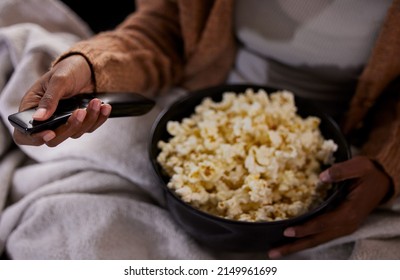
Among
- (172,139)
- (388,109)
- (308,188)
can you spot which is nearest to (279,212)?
(308,188)

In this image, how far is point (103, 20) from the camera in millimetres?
957

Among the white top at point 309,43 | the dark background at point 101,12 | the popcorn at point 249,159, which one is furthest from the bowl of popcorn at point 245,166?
the dark background at point 101,12

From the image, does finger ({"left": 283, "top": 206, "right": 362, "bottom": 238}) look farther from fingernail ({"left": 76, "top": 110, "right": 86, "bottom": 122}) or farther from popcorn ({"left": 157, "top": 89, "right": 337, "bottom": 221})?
fingernail ({"left": 76, "top": 110, "right": 86, "bottom": 122})

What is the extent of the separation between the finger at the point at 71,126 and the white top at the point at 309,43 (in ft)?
1.33

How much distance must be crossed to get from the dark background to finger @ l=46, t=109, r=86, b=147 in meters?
0.49

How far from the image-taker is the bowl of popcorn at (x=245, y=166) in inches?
23.5

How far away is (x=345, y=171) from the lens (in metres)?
0.61

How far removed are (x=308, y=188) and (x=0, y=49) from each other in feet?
1.64

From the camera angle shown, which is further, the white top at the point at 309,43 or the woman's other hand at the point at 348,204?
the white top at the point at 309,43

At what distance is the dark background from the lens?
Result: 3.06 ft

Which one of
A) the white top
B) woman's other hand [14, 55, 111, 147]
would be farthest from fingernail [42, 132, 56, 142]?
the white top

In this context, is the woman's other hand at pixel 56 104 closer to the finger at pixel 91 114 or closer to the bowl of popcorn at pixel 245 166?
the finger at pixel 91 114

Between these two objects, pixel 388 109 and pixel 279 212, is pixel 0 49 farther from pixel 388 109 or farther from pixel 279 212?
pixel 388 109
